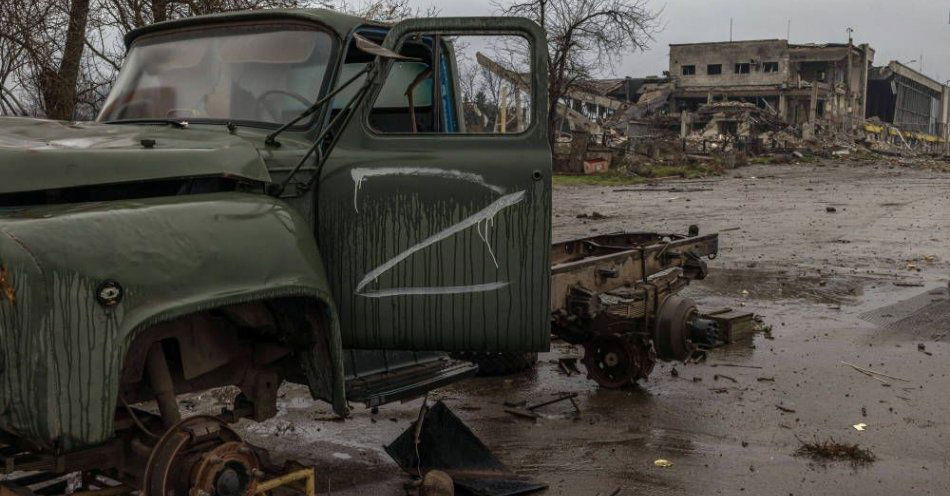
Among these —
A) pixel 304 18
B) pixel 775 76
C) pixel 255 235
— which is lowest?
pixel 255 235

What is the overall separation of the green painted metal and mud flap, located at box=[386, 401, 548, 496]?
163 cm

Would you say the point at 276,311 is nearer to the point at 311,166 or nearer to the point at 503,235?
the point at 311,166

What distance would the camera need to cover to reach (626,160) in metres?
32.9

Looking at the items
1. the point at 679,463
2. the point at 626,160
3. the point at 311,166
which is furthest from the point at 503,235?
the point at 626,160

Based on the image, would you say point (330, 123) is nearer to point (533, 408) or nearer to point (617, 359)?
point (533, 408)

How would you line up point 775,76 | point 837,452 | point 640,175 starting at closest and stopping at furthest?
1. point 837,452
2. point 640,175
3. point 775,76

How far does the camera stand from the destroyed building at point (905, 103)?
220ft

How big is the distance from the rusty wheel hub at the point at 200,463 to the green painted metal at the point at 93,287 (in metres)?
0.28

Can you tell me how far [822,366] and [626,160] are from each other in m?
26.1

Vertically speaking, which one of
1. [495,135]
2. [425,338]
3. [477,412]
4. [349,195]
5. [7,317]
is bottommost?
[477,412]

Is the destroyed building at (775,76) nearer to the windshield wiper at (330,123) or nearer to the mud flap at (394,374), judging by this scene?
the mud flap at (394,374)

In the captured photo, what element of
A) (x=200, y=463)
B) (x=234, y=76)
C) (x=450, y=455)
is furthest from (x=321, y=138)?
(x=450, y=455)

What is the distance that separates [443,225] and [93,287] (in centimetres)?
153

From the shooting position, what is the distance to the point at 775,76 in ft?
189
